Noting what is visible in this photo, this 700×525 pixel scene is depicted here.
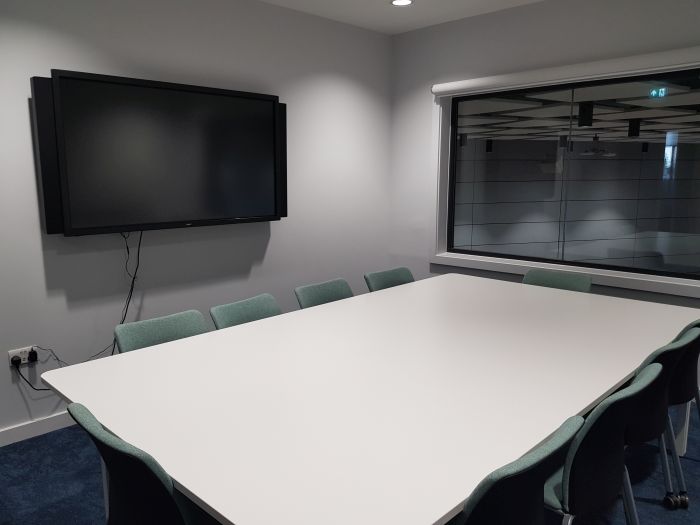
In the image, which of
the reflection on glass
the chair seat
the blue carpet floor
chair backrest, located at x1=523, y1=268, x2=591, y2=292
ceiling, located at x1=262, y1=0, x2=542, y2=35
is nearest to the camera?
the chair seat

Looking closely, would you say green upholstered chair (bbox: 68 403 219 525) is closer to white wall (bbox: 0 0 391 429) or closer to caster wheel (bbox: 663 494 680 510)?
white wall (bbox: 0 0 391 429)

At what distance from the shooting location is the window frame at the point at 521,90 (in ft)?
11.4

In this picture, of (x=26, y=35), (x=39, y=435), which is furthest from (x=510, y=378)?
(x=26, y=35)

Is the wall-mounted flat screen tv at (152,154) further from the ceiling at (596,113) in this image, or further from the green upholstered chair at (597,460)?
the green upholstered chair at (597,460)

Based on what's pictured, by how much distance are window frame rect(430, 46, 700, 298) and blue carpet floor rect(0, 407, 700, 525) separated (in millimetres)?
1022

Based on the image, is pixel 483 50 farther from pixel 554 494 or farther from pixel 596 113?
pixel 554 494

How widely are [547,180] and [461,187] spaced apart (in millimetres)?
798

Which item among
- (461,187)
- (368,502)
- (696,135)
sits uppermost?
(696,135)

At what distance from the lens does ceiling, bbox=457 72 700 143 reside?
11.9 feet

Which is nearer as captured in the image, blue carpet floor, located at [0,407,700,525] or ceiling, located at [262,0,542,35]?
blue carpet floor, located at [0,407,700,525]

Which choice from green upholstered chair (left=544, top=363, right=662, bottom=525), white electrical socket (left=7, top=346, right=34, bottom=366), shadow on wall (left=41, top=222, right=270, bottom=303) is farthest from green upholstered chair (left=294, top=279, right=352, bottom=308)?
green upholstered chair (left=544, top=363, right=662, bottom=525)

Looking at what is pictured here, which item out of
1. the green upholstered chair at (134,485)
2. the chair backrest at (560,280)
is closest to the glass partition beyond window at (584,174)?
the chair backrest at (560,280)

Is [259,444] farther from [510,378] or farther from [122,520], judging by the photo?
Answer: [510,378]

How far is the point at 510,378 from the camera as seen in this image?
1.99 m
